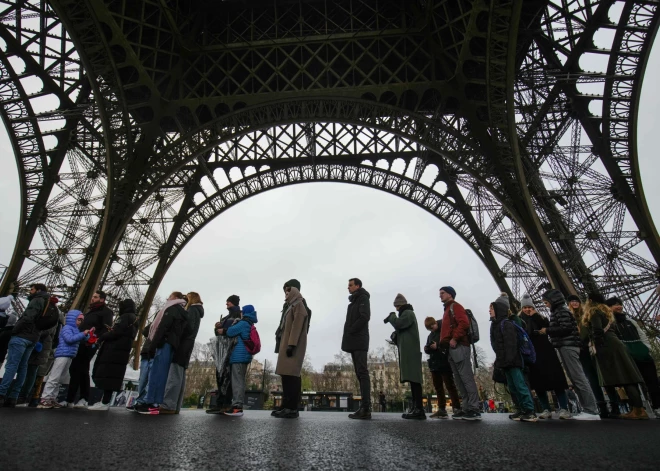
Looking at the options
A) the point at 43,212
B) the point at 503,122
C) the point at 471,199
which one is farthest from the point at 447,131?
the point at 43,212

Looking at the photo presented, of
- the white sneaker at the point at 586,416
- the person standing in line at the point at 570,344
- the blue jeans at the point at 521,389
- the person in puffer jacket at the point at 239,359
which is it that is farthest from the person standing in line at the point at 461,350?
the person in puffer jacket at the point at 239,359

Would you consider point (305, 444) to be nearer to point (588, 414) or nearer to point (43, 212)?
point (588, 414)

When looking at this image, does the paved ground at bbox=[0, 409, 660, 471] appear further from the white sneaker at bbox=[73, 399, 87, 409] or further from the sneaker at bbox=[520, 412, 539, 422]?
the white sneaker at bbox=[73, 399, 87, 409]

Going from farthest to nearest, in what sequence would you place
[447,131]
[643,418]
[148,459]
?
[447,131], [643,418], [148,459]

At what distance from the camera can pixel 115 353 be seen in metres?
6.02

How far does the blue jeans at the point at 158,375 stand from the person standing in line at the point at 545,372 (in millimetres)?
4863

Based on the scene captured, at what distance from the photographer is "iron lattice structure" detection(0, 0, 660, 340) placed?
12.2 metres

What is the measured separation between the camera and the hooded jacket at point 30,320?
596 cm

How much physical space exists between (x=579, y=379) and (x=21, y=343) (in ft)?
24.5

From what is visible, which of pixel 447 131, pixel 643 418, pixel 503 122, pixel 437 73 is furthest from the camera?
pixel 437 73

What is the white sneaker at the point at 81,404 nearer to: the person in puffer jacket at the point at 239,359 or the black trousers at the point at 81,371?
the black trousers at the point at 81,371

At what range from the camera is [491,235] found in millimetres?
18125

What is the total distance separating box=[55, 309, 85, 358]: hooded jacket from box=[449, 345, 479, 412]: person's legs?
5.13 metres

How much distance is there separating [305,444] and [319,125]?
17207mm
